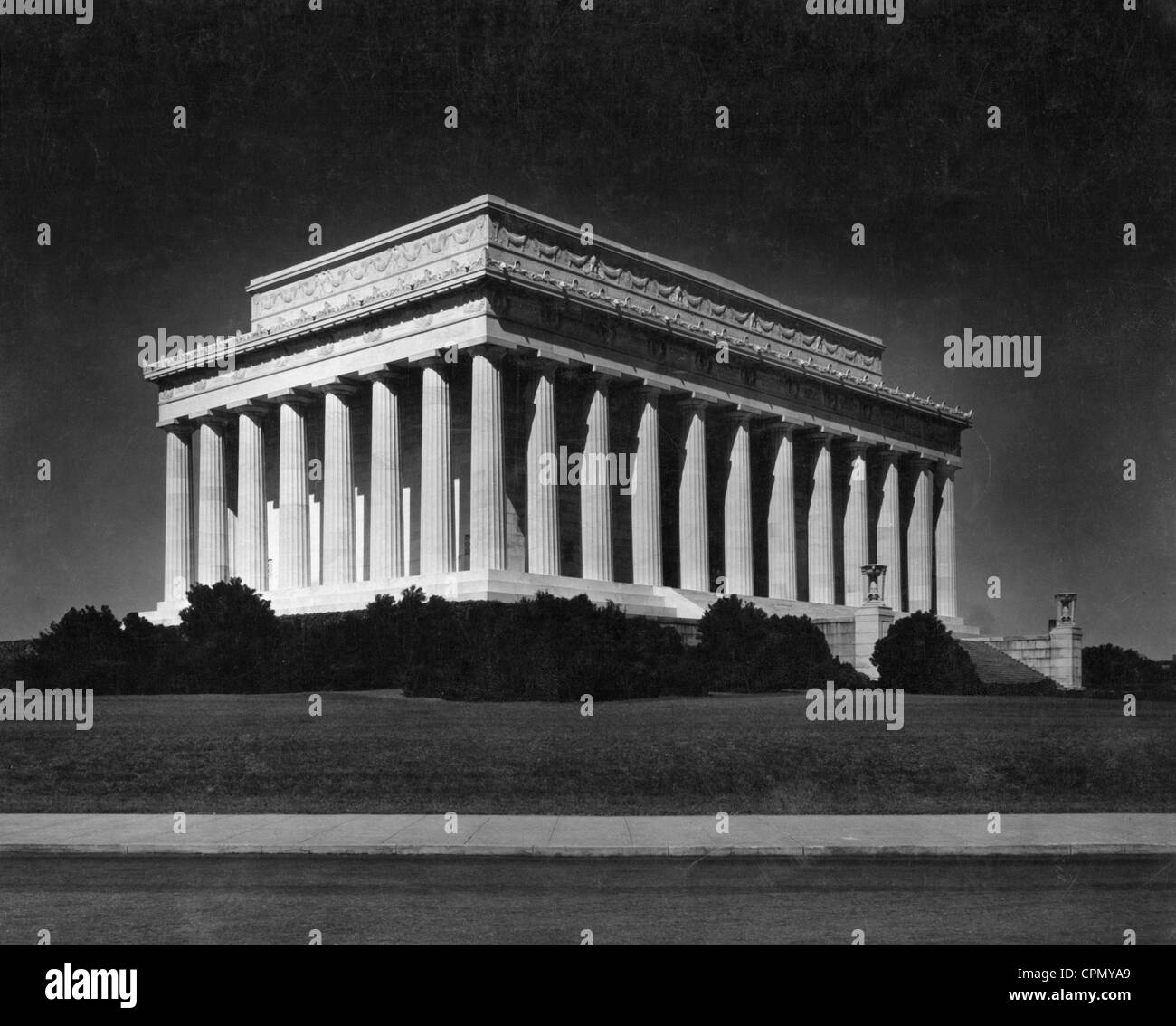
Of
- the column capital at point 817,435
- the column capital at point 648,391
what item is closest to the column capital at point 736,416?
the column capital at point 817,435

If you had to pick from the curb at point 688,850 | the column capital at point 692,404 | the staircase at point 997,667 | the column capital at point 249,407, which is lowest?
the curb at point 688,850

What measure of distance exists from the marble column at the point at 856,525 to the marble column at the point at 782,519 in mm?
6771

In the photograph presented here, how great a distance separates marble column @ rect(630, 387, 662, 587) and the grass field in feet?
105

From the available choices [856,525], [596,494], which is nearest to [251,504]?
[596,494]

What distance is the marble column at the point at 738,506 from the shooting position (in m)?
68.8

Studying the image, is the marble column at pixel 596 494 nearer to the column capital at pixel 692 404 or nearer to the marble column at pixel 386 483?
the column capital at pixel 692 404

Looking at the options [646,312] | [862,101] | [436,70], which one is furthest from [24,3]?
[646,312]

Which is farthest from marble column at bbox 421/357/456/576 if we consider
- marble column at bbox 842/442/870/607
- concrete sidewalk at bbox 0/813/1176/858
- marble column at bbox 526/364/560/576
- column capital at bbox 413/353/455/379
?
concrete sidewalk at bbox 0/813/1176/858

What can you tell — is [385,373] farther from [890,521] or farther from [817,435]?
[890,521]

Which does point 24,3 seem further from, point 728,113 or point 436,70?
point 728,113

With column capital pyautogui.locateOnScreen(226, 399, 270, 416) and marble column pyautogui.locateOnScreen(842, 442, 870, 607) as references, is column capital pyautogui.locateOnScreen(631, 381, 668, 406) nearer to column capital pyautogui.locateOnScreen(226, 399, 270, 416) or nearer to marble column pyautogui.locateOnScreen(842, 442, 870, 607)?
marble column pyautogui.locateOnScreen(842, 442, 870, 607)

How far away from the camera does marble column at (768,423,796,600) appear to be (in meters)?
72.1
